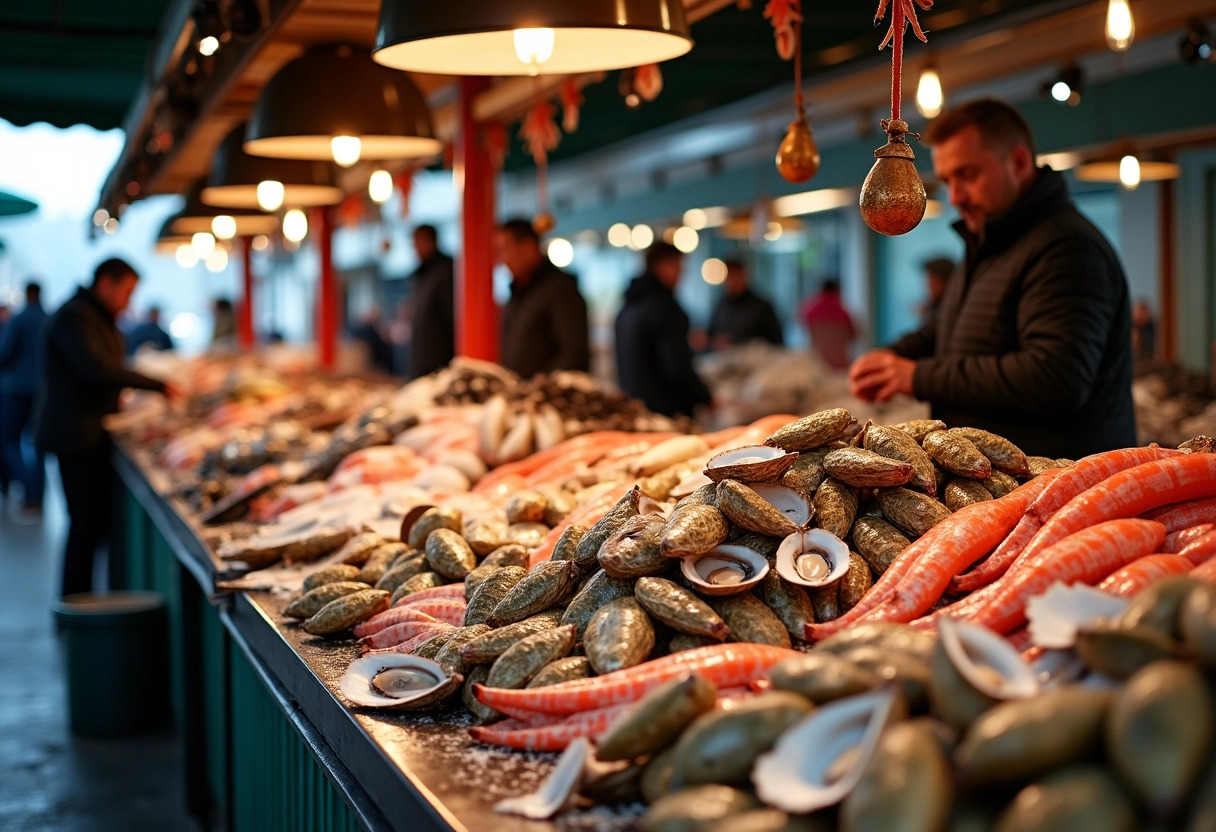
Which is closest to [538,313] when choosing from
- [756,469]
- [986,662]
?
[756,469]

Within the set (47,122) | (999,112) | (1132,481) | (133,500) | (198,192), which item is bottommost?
(133,500)

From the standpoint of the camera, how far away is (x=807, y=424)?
2.10 m

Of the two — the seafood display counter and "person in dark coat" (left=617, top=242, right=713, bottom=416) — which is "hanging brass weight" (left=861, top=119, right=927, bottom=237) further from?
"person in dark coat" (left=617, top=242, right=713, bottom=416)

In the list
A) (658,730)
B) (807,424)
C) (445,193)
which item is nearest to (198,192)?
(807,424)

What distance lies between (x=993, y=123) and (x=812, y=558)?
185cm

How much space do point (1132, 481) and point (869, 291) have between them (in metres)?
12.0

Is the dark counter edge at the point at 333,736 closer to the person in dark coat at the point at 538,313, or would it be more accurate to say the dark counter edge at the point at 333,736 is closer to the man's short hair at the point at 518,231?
the person in dark coat at the point at 538,313

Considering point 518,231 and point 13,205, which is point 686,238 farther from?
point 518,231

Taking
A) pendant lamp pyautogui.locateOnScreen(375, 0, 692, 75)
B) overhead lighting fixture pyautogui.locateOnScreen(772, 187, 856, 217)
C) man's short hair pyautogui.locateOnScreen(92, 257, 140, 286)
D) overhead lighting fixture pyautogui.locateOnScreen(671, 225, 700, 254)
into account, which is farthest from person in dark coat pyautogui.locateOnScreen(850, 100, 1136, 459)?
overhead lighting fixture pyautogui.locateOnScreen(671, 225, 700, 254)

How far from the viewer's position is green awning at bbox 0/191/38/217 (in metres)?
8.66

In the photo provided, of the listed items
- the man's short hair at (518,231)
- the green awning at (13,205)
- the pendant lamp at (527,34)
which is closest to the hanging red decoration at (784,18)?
the pendant lamp at (527,34)

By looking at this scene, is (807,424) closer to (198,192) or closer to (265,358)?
(198,192)

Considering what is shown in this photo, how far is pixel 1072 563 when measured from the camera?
1629mm

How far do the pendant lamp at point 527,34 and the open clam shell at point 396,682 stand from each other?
1.11m
